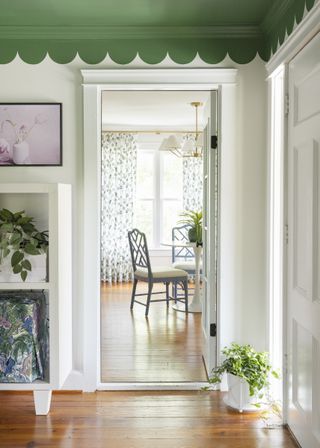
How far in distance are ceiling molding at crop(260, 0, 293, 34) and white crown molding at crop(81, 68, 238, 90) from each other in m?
0.33

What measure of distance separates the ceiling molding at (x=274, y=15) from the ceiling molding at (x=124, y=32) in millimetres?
115

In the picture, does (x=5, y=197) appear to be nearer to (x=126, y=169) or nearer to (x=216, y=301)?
(x=216, y=301)

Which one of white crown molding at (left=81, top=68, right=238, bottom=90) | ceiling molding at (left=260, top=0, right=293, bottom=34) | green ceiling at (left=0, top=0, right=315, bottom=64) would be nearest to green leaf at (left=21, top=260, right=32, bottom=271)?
white crown molding at (left=81, top=68, right=238, bottom=90)

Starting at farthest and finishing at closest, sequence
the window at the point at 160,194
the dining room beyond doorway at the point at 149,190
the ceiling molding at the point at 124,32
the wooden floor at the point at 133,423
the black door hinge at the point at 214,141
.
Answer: the window at the point at 160,194 → the dining room beyond doorway at the point at 149,190 → the black door hinge at the point at 214,141 → the ceiling molding at the point at 124,32 → the wooden floor at the point at 133,423

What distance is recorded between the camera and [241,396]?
3229mm

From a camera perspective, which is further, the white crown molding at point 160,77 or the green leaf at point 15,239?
the white crown molding at point 160,77

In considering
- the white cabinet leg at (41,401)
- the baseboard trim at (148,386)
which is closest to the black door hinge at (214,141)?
the baseboard trim at (148,386)

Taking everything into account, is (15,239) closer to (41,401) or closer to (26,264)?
(26,264)

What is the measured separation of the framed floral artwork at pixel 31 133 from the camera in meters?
3.51

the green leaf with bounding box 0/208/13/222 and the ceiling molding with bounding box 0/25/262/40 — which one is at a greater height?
the ceiling molding with bounding box 0/25/262/40

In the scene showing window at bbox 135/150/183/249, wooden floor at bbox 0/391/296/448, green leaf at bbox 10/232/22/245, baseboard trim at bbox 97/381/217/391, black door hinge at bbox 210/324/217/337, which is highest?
window at bbox 135/150/183/249

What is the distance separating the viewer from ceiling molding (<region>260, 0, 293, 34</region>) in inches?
116

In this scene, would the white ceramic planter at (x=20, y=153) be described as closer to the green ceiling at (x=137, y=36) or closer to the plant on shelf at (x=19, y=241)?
the plant on shelf at (x=19, y=241)

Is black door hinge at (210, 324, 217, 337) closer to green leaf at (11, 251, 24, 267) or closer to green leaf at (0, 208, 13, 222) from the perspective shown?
green leaf at (11, 251, 24, 267)
